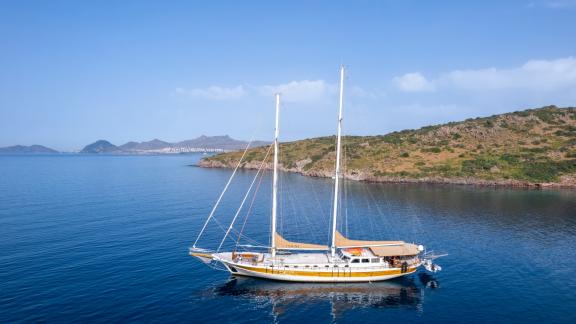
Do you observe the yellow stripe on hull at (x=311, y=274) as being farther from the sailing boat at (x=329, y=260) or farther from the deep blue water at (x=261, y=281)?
the deep blue water at (x=261, y=281)

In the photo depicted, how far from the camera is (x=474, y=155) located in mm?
149125

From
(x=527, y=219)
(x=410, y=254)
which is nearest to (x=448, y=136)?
(x=527, y=219)

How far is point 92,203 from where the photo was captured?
298 ft

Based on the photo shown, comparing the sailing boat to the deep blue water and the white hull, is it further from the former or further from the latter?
the deep blue water

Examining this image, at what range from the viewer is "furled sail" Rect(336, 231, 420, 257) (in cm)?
4803

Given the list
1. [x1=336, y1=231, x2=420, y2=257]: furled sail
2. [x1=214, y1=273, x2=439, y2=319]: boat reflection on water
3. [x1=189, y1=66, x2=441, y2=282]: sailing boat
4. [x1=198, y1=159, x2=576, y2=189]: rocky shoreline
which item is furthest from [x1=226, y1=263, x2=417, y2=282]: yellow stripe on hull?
[x1=198, y1=159, x2=576, y2=189]: rocky shoreline

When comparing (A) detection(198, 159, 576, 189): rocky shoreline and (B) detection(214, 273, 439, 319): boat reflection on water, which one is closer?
(B) detection(214, 273, 439, 319): boat reflection on water

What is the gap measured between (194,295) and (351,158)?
13194cm

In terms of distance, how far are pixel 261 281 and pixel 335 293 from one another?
9.14 meters

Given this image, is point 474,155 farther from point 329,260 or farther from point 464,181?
point 329,260

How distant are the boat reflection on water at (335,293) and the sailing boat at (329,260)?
3.03 feet

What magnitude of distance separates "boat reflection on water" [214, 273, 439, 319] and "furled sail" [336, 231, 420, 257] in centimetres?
358

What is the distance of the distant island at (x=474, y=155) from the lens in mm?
131000

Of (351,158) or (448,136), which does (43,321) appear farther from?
(448,136)
